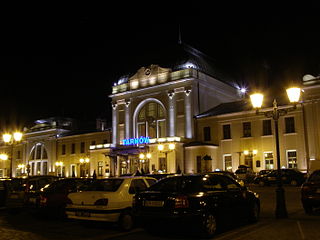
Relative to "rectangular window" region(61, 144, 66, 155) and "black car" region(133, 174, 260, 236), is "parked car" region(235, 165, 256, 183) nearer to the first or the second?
"black car" region(133, 174, 260, 236)

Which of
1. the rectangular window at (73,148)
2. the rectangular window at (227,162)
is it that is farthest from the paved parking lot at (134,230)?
the rectangular window at (73,148)

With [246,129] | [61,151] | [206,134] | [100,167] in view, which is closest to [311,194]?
[246,129]

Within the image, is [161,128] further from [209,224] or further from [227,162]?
[209,224]

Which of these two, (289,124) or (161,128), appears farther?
(161,128)

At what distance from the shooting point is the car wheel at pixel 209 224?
9.32 meters

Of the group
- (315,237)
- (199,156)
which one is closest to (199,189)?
(315,237)

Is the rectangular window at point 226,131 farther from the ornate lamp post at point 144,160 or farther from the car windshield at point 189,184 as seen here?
the car windshield at point 189,184

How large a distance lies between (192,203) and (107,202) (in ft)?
8.92

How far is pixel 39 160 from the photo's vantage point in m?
69.8

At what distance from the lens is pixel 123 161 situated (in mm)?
51938

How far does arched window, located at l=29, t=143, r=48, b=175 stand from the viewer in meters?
68.6

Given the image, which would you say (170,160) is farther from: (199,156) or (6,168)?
(6,168)

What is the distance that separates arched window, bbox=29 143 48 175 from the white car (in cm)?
5964

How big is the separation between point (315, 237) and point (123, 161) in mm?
43797
